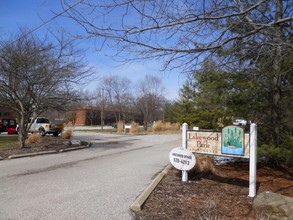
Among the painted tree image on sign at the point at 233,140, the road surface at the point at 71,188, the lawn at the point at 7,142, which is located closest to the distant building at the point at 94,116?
the lawn at the point at 7,142

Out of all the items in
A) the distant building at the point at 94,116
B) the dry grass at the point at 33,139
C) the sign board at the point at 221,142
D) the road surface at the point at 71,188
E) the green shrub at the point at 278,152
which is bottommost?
the road surface at the point at 71,188

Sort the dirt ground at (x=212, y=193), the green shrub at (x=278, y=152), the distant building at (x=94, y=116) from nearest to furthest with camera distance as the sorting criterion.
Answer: the dirt ground at (x=212, y=193)
the green shrub at (x=278, y=152)
the distant building at (x=94, y=116)

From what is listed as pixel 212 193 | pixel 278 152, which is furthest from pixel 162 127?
pixel 212 193

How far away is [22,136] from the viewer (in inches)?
651

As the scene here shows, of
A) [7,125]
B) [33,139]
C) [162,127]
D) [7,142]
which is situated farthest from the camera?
[162,127]

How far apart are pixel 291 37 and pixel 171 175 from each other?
5.12 meters

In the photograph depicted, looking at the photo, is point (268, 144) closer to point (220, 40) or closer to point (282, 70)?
point (282, 70)

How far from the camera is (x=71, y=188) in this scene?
7922 mm

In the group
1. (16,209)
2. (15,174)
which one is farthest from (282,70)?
(15,174)

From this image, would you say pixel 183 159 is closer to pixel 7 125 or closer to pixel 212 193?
pixel 212 193

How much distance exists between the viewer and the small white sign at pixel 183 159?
8.37 meters

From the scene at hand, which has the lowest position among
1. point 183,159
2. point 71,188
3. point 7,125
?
point 71,188

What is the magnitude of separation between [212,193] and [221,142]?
1265 mm

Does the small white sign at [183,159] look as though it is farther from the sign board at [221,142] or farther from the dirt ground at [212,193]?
the dirt ground at [212,193]
